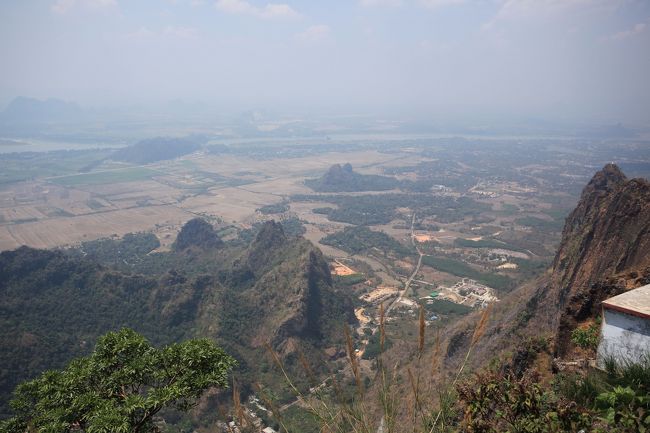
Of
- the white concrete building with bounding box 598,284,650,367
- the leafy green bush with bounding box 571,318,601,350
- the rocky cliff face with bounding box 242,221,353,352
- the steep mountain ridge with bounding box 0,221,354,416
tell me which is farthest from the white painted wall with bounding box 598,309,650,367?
the rocky cliff face with bounding box 242,221,353,352

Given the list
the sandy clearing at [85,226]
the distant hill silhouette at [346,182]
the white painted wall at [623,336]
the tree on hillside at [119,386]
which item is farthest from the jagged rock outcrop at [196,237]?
the white painted wall at [623,336]

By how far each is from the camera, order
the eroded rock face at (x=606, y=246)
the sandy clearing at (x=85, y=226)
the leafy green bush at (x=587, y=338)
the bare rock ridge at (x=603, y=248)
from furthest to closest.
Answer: the sandy clearing at (x=85, y=226) → the bare rock ridge at (x=603, y=248) → the eroded rock face at (x=606, y=246) → the leafy green bush at (x=587, y=338)

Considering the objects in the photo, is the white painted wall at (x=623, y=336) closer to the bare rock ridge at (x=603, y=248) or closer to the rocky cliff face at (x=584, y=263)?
the bare rock ridge at (x=603, y=248)

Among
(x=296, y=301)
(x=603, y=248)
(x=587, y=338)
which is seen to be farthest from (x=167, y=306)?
(x=587, y=338)

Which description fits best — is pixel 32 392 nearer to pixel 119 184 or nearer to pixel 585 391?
pixel 585 391

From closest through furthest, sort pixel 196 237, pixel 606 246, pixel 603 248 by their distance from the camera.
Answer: pixel 606 246 < pixel 603 248 < pixel 196 237

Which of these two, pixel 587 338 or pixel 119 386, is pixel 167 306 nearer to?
pixel 119 386

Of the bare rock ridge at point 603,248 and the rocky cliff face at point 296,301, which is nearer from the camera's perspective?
the bare rock ridge at point 603,248
